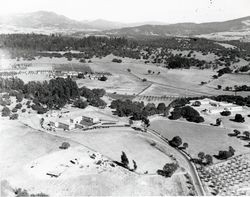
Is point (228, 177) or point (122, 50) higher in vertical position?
point (122, 50)

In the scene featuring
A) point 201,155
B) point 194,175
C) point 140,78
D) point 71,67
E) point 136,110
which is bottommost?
point 194,175

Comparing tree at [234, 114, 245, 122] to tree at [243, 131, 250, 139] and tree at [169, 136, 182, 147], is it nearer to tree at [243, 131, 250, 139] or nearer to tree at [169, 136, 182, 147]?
tree at [243, 131, 250, 139]

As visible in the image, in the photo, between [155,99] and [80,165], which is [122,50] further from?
[80,165]

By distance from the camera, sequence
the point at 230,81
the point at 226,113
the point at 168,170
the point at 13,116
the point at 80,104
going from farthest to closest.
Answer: the point at 230,81
the point at 80,104
the point at 226,113
the point at 13,116
the point at 168,170

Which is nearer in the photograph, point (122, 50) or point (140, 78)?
point (140, 78)

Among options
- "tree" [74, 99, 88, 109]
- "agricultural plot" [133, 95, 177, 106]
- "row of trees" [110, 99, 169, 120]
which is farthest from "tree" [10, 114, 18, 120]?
"agricultural plot" [133, 95, 177, 106]

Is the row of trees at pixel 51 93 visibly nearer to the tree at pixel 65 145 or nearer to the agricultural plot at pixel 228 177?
the tree at pixel 65 145

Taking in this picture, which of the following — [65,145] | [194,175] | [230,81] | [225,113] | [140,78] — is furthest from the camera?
[140,78]

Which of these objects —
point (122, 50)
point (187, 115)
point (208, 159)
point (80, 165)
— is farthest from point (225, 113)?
point (122, 50)
